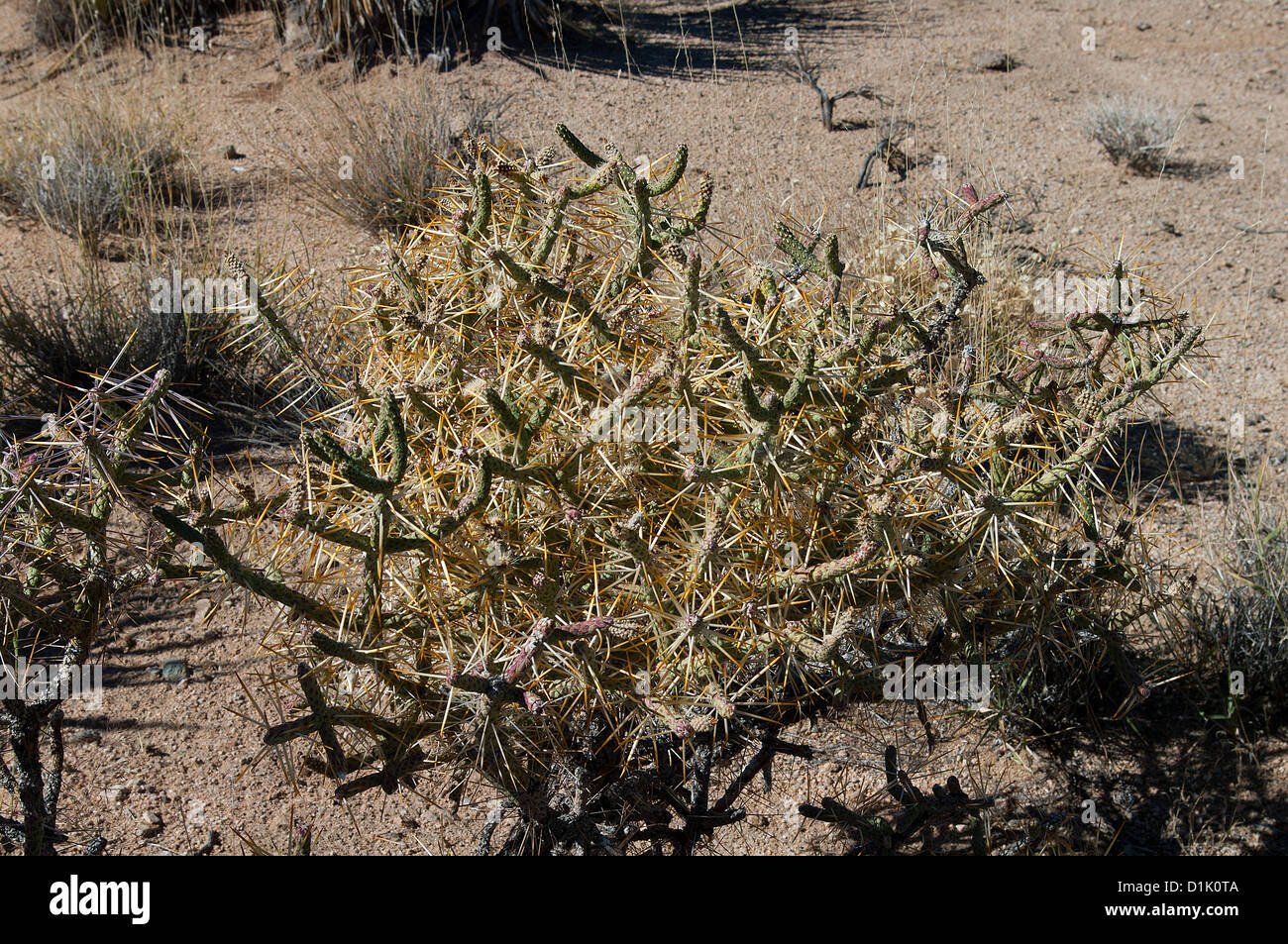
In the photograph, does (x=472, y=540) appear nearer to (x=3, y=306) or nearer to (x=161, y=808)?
(x=161, y=808)

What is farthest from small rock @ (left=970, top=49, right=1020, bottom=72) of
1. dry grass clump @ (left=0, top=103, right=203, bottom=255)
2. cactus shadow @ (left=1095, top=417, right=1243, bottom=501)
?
dry grass clump @ (left=0, top=103, right=203, bottom=255)

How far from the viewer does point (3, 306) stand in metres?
4.61

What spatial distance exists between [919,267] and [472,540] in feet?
9.45

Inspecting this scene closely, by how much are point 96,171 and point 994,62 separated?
639 cm

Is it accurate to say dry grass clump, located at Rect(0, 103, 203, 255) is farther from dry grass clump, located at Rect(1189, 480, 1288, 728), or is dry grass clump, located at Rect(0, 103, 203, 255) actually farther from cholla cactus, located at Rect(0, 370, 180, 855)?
dry grass clump, located at Rect(1189, 480, 1288, 728)

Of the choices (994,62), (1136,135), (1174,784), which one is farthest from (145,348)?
(994,62)

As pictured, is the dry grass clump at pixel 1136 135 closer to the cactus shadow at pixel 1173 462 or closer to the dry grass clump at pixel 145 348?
the cactus shadow at pixel 1173 462

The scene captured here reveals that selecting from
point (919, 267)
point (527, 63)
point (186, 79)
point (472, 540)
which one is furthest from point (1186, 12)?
point (472, 540)

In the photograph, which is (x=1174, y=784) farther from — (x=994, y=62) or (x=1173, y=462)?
(x=994, y=62)

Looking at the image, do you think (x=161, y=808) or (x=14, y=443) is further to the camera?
(x=161, y=808)

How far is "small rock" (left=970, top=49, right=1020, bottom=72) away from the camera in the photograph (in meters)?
7.72

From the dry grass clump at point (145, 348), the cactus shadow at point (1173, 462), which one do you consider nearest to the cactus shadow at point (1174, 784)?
the cactus shadow at point (1173, 462)

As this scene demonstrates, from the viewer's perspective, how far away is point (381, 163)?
5.60 meters

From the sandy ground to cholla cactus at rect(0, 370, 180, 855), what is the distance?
47 centimetres
